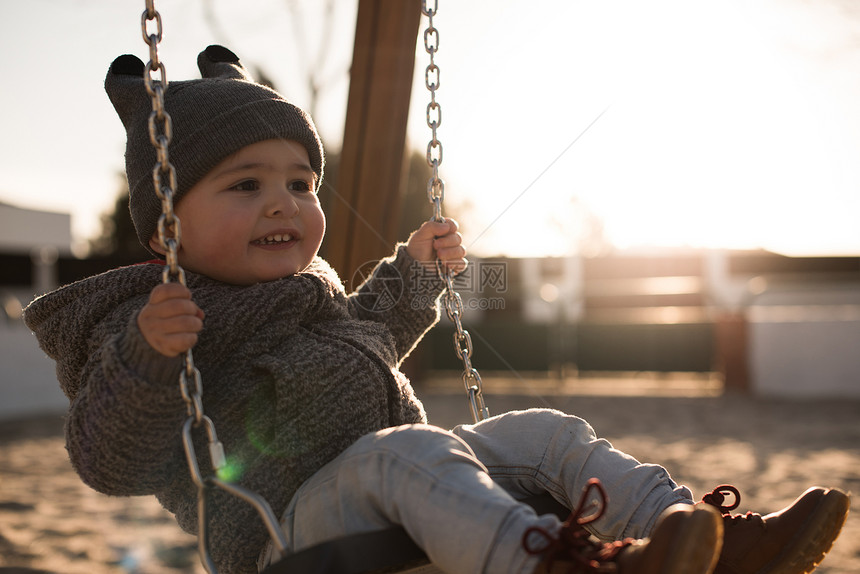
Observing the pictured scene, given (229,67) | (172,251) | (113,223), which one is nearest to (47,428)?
(229,67)

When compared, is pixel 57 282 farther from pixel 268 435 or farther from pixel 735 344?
pixel 268 435

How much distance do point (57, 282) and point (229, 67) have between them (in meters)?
10.4

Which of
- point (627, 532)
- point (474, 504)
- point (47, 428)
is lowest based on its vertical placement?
point (47, 428)

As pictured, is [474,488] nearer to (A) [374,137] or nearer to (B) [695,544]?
(B) [695,544]

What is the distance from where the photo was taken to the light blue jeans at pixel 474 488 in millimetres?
970

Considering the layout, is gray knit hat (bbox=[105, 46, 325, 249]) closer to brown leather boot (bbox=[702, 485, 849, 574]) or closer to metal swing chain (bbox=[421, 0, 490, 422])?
metal swing chain (bbox=[421, 0, 490, 422])

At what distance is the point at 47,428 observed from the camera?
6.13 m

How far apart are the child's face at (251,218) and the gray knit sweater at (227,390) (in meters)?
0.04

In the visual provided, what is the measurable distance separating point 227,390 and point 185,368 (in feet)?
0.73

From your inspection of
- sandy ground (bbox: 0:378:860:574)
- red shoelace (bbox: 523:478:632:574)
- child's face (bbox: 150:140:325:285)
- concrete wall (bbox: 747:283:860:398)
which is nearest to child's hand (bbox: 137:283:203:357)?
child's face (bbox: 150:140:325:285)

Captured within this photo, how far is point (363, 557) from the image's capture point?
96cm

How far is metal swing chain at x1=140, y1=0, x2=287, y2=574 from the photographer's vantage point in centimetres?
99

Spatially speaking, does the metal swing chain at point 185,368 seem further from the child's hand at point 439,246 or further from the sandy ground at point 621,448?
the sandy ground at point 621,448

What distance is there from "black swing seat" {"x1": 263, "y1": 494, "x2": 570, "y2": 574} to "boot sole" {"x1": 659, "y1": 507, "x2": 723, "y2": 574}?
1.09 ft
